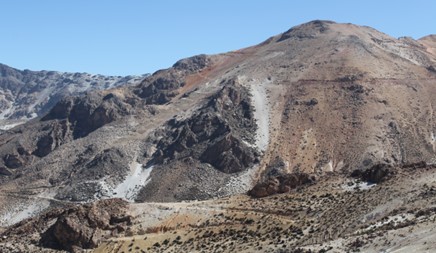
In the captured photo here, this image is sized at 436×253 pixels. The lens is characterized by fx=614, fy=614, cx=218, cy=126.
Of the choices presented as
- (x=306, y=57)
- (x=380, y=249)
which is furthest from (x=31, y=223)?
(x=306, y=57)

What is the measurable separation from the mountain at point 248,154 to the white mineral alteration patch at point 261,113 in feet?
1.12

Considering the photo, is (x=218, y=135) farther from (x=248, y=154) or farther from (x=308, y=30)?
(x=308, y=30)

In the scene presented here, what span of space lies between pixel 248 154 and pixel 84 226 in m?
58.7

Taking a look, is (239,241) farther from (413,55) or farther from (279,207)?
(413,55)

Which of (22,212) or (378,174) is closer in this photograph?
(378,174)

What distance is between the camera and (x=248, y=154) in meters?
106

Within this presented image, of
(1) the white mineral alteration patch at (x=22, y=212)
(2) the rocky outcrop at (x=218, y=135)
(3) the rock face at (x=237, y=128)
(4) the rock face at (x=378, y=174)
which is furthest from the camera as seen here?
(2) the rocky outcrop at (x=218, y=135)

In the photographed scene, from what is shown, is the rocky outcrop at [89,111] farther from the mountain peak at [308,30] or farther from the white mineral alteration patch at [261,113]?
the mountain peak at [308,30]

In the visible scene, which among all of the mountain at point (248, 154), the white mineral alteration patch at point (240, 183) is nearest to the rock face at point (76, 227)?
the mountain at point (248, 154)

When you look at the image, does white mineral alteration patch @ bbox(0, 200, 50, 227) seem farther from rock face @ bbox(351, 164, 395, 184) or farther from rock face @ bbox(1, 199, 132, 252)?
rock face @ bbox(351, 164, 395, 184)

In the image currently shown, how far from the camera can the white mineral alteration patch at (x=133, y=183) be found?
4038 inches

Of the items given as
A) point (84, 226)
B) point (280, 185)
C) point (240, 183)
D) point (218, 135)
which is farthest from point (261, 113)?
point (84, 226)

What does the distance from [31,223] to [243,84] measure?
8310cm

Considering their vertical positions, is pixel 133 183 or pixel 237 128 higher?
pixel 237 128
